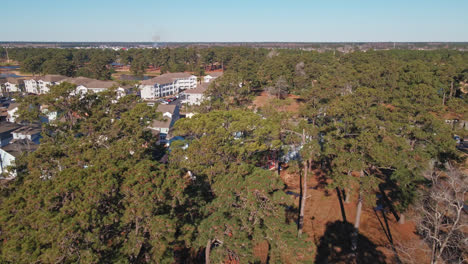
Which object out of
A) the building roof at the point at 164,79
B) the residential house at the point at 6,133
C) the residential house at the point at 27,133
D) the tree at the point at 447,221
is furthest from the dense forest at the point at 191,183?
the building roof at the point at 164,79

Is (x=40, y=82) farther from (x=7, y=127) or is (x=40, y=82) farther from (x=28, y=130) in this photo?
(x=28, y=130)

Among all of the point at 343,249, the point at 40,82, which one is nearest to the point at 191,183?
the point at 343,249

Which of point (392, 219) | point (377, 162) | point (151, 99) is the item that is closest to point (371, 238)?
point (392, 219)

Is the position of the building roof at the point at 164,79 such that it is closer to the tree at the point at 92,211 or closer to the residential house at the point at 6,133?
the residential house at the point at 6,133

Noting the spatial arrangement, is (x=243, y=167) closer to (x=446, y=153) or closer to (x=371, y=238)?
(x=371, y=238)

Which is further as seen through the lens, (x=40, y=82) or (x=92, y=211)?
(x=40, y=82)

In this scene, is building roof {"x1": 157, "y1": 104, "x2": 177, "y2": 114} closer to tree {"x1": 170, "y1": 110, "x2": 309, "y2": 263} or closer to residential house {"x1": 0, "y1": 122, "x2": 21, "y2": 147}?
residential house {"x1": 0, "y1": 122, "x2": 21, "y2": 147}
